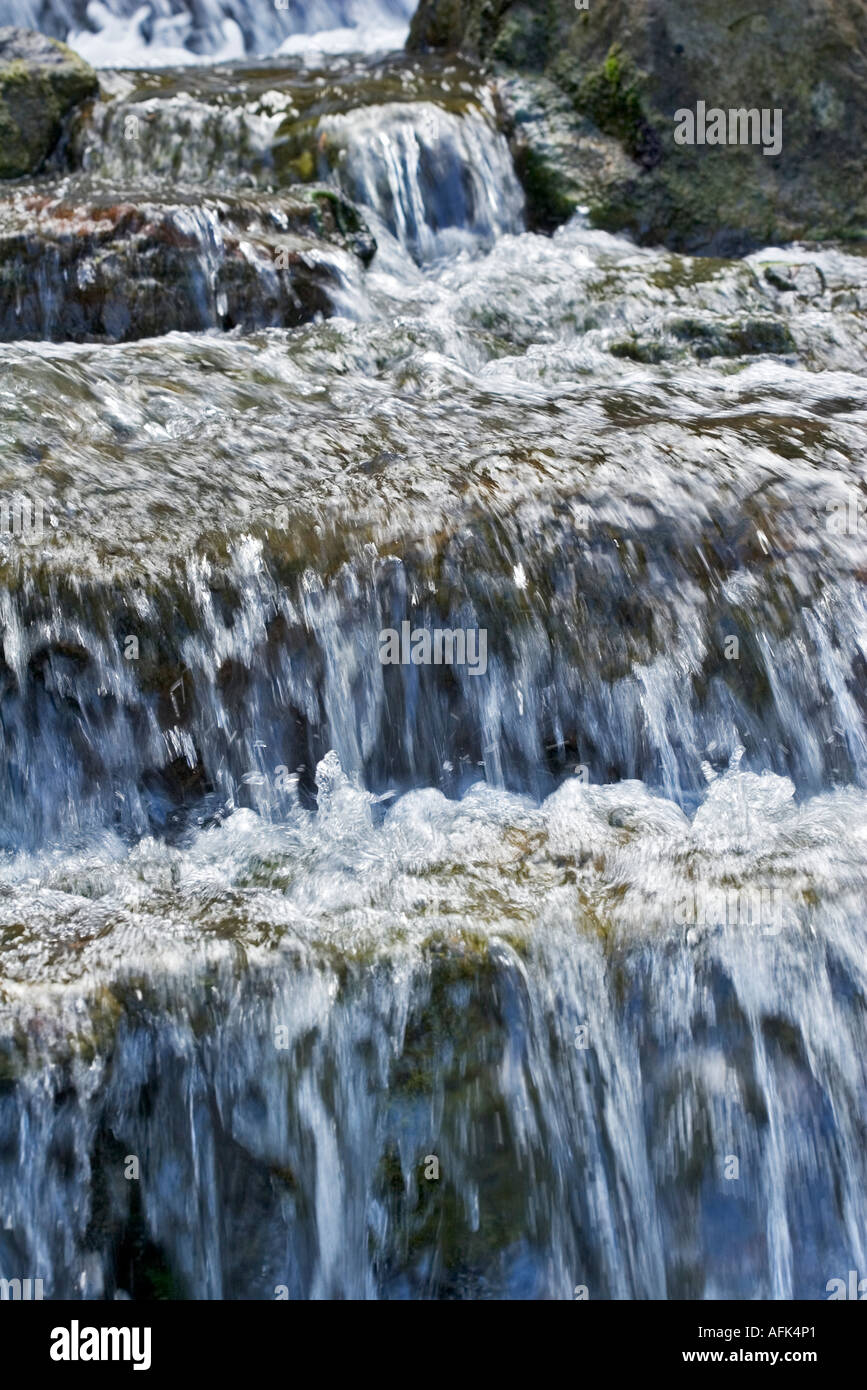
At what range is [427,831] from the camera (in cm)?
438

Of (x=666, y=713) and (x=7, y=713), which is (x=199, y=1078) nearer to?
(x=7, y=713)

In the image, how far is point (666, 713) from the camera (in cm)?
477

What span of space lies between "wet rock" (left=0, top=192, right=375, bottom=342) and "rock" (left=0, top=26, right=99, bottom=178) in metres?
1.67

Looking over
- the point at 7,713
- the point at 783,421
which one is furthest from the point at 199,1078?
the point at 783,421

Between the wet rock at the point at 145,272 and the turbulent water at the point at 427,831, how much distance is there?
0.73 m

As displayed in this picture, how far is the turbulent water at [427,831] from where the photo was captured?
11.5 feet

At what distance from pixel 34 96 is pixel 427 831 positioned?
7.30 metres

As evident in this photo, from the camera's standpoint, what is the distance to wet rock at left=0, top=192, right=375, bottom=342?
726cm

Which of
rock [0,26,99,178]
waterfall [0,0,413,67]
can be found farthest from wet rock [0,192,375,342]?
waterfall [0,0,413,67]

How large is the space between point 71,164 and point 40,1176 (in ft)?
25.7

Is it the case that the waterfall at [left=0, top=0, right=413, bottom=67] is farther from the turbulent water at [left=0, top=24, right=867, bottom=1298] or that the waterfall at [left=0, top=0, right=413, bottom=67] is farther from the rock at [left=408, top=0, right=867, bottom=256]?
the turbulent water at [left=0, top=24, right=867, bottom=1298]

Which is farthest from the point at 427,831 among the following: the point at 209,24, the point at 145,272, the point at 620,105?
the point at 209,24

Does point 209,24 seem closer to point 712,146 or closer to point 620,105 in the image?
point 620,105

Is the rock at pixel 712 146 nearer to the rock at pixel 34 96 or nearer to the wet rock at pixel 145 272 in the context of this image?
the wet rock at pixel 145 272
